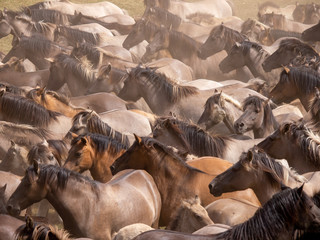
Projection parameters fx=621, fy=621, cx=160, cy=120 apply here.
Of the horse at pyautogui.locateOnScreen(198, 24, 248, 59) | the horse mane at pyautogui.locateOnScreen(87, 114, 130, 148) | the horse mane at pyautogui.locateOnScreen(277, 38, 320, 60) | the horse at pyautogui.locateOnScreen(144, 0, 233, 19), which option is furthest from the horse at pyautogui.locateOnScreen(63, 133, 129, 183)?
the horse at pyautogui.locateOnScreen(144, 0, 233, 19)

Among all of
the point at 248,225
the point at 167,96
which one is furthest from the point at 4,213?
the point at 167,96

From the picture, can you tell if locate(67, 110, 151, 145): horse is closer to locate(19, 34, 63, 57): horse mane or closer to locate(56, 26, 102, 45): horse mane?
locate(19, 34, 63, 57): horse mane

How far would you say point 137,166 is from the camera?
18.0 ft

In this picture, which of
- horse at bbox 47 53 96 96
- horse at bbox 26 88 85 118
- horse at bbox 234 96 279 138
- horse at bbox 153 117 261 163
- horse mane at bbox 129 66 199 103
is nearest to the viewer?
horse at bbox 153 117 261 163

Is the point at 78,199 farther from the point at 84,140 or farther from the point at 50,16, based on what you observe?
the point at 50,16

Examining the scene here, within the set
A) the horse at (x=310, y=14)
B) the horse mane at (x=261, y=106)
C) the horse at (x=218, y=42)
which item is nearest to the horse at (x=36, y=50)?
the horse at (x=218, y=42)

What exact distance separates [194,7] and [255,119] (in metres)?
11.4

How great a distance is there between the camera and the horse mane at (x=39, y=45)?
37.5 ft

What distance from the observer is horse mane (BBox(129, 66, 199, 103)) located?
8297mm

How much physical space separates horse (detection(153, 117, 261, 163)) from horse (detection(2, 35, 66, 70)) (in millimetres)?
5502

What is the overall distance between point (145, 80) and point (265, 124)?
2123 mm

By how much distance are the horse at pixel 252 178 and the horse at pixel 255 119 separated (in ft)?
6.74

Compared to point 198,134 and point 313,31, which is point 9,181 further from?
point 313,31

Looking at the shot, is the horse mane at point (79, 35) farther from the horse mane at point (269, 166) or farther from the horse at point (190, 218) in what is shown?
the horse at point (190, 218)
